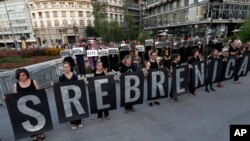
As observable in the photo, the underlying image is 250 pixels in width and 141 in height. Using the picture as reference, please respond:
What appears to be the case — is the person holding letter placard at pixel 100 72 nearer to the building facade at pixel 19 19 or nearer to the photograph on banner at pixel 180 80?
the photograph on banner at pixel 180 80

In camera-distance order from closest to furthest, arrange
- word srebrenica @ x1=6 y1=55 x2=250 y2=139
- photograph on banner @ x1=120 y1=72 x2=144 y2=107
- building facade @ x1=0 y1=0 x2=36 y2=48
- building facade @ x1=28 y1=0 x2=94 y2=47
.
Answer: word srebrenica @ x1=6 y1=55 x2=250 y2=139, photograph on banner @ x1=120 y1=72 x2=144 y2=107, building facade @ x1=28 y1=0 x2=94 y2=47, building facade @ x1=0 y1=0 x2=36 y2=48

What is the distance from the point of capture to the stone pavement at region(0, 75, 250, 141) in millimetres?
4668

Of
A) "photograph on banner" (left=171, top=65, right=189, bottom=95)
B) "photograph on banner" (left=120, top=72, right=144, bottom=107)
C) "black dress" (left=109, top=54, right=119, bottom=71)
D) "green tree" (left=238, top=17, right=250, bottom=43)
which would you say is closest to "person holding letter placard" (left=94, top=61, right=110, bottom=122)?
"photograph on banner" (left=120, top=72, right=144, bottom=107)

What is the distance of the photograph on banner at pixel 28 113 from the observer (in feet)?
14.2

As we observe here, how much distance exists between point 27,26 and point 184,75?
7517 centimetres

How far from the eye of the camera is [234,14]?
1485 inches

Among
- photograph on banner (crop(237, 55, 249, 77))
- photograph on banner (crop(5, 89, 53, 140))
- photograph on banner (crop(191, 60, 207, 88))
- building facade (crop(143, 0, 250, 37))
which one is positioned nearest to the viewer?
photograph on banner (crop(5, 89, 53, 140))

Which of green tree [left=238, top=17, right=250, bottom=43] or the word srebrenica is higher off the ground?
green tree [left=238, top=17, right=250, bottom=43]

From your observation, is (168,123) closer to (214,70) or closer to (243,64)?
(214,70)

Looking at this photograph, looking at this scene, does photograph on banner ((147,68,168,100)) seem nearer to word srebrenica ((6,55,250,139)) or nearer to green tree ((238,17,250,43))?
word srebrenica ((6,55,250,139))

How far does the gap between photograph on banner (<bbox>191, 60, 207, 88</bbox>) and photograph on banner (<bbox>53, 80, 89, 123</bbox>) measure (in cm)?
393

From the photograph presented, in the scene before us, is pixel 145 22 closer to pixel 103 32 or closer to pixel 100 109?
pixel 103 32

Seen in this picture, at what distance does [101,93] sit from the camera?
524 centimetres

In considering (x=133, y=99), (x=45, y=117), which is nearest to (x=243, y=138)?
A: (x=133, y=99)
